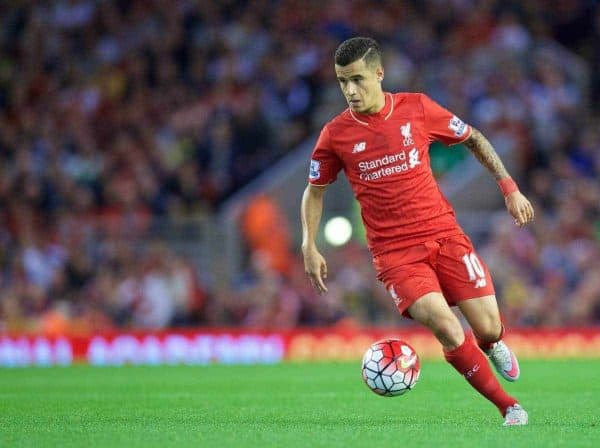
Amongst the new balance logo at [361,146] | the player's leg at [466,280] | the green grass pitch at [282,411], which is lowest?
the green grass pitch at [282,411]

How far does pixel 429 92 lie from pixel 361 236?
263 cm


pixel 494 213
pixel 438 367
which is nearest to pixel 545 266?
pixel 494 213

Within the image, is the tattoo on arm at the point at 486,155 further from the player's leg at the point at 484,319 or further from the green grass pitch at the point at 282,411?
the green grass pitch at the point at 282,411

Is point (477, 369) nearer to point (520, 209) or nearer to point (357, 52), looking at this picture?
point (520, 209)

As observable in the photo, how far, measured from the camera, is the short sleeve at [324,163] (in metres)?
7.84

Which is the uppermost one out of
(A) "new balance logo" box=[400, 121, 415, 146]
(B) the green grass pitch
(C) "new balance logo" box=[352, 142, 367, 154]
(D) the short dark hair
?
(D) the short dark hair

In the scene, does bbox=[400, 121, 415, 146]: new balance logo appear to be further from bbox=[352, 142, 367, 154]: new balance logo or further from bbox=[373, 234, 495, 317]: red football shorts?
bbox=[373, 234, 495, 317]: red football shorts

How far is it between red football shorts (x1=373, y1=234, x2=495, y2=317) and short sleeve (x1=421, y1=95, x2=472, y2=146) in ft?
2.10

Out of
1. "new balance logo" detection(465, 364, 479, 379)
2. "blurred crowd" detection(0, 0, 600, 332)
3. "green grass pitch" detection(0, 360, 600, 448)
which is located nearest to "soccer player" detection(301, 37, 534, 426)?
"new balance logo" detection(465, 364, 479, 379)

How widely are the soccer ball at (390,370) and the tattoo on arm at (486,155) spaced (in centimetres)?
120

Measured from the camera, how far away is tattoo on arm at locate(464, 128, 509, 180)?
25.6 ft

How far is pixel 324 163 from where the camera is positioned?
7887 mm

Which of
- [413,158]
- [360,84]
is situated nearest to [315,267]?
[413,158]

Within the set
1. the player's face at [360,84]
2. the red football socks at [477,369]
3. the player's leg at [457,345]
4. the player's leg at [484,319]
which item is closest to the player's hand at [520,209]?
the player's leg at [484,319]
